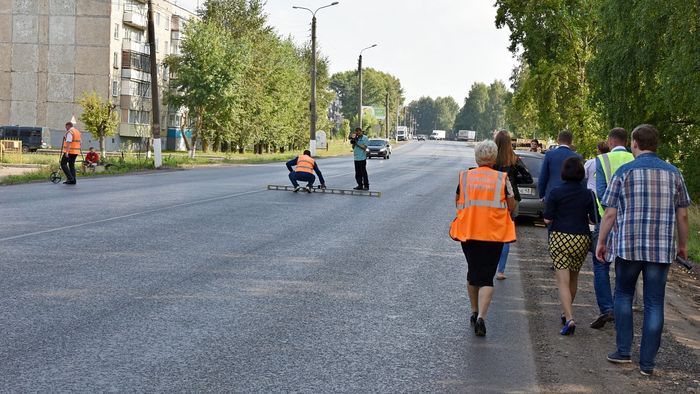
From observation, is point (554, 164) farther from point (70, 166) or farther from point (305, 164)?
point (70, 166)

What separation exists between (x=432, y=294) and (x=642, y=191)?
10.3 feet

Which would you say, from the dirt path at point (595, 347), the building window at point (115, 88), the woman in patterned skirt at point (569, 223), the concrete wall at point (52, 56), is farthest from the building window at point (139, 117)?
the woman in patterned skirt at point (569, 223)

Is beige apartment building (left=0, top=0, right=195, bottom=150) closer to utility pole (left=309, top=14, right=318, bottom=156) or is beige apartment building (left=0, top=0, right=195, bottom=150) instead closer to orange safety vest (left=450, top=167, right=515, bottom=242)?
utility pole (left=309, top=14, right=318, bottom=156)

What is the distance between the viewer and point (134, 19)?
76.1m

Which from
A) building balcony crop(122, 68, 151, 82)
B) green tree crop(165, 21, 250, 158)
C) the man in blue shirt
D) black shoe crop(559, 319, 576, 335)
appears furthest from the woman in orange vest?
building balcony crop(122, 68, 151, 82)

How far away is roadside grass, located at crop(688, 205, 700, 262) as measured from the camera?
14073 millimetres

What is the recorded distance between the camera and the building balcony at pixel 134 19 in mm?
75562

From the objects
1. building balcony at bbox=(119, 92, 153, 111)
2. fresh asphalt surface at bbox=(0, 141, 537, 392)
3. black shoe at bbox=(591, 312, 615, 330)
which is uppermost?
building balcony at bbox=(119, 92, 153, 111)

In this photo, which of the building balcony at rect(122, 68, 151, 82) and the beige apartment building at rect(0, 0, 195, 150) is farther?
the building balcony at rect(122, 68, 151, 82)

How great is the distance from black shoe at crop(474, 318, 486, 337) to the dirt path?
1.39 feet

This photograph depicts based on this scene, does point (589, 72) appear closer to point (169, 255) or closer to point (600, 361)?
point (169, 255)

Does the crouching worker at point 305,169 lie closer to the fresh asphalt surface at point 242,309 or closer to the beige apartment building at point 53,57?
the fresh asphalt surface at point 242,309

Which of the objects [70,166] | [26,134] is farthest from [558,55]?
[26,134]

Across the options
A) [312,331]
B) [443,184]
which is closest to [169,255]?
[312,331]
